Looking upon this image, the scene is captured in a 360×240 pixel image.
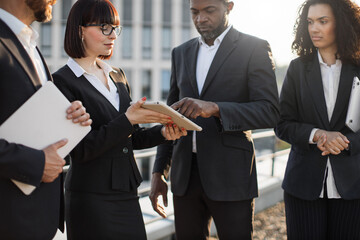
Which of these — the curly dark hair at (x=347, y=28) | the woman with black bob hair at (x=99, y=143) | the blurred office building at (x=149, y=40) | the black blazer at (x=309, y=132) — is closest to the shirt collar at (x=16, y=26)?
the woman with black bob hair at (x=99, y=143)

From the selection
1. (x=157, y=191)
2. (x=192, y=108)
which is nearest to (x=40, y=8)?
(x=192, y=108)

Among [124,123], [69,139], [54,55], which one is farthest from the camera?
[54,55]

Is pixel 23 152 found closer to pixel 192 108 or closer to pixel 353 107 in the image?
pixel 192 108

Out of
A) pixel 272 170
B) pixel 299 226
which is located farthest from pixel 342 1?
pixel 272 170

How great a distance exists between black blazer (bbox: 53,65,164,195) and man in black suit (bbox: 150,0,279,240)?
49 cm

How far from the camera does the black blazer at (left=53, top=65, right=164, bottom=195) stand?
2.10 meters

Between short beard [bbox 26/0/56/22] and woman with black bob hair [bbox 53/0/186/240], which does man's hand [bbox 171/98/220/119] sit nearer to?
woman with black bob hair [bbox 53/0/186/240]

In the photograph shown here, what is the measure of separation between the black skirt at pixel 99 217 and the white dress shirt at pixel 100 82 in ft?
1.73

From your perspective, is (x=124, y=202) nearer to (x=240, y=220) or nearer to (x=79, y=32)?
(x=240, y=220)

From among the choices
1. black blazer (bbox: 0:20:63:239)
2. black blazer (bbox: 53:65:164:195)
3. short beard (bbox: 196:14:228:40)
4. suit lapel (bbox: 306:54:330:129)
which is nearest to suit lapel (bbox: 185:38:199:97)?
short beard (bbox: 196:14:228:40)

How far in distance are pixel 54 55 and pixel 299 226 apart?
33349 millimetres

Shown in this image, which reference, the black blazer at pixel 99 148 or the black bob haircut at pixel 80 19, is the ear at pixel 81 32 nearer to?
the black bob haircut at pixel 80 19

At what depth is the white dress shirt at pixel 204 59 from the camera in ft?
8.69

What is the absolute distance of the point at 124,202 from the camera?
2223 mm
